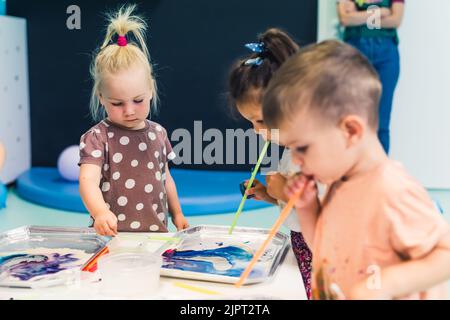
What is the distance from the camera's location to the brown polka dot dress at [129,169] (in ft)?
3.47

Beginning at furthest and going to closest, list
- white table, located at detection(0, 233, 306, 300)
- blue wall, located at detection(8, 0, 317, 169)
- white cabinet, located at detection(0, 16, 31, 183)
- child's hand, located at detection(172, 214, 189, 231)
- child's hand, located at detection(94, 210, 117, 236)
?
white cabinet, located at detection(0, 16, 31, 183), blue wall, located at detection(8, 0, 317, 169), child's hand, located at detection(172, 214, 189, 231), child's hand, located at detection(94, 210, 117, 236), white table, located at detection(0, 233, 306, 300)

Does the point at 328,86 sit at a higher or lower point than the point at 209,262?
higher

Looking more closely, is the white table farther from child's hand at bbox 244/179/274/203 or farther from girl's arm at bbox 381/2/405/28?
girl's arm at bbox 381/2/405/28

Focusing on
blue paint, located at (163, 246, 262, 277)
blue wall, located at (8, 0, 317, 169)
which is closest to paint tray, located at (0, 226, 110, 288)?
blue paint, located at (163, 246, 262, 277)

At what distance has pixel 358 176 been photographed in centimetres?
63

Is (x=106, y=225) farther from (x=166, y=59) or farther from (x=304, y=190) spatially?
(x=166, y=59)

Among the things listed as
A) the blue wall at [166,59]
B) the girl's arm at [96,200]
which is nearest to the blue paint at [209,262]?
the girl's arm at [96,200]

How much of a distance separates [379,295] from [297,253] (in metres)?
0.33

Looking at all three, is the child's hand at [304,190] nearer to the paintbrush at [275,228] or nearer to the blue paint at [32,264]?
the paintbrush at [275,228]

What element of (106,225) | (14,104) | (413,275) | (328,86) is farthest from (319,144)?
(14,104)

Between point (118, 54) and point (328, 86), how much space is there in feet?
1.81

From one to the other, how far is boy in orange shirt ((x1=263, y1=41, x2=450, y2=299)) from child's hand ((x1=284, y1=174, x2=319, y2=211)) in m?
0.02

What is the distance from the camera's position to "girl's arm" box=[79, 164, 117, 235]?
2.95ft
